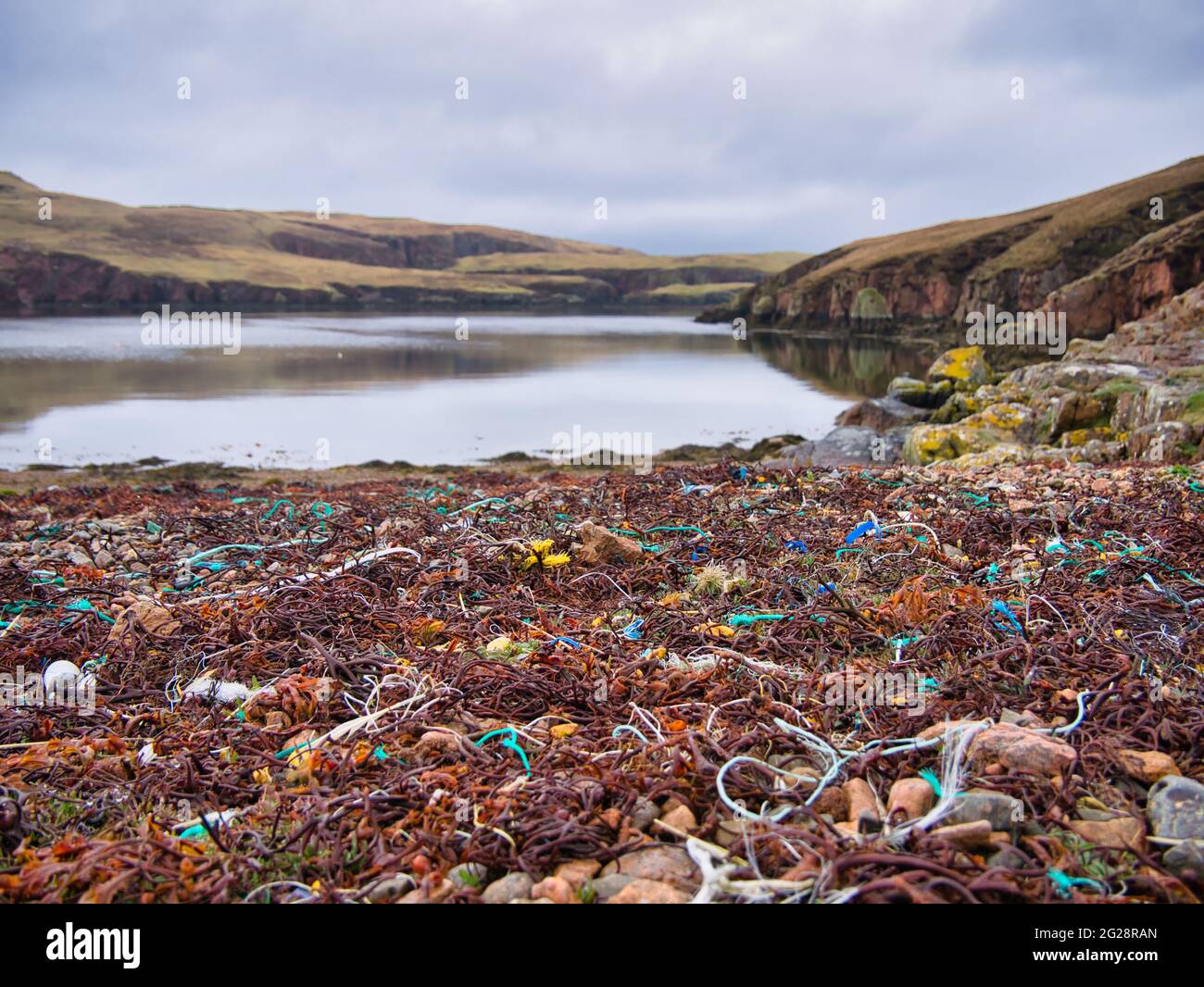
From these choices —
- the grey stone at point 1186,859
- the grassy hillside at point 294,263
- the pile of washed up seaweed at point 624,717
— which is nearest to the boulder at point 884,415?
the pile of washed up seaweed at point 624,717

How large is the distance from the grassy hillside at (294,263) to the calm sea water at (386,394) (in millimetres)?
30258

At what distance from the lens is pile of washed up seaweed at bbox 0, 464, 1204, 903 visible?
231 cm

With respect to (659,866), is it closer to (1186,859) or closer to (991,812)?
(991,812)

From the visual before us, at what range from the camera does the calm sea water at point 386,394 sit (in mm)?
18891

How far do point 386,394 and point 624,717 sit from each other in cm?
2557

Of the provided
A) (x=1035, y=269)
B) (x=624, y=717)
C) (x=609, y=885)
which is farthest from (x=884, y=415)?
(x=1035, y=269)

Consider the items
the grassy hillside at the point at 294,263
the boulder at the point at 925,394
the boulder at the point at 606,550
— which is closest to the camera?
the boulder at the point at 606,550

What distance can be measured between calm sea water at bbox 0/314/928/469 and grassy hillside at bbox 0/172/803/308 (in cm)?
3026

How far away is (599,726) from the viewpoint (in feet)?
10.3

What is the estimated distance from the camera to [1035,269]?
49688 millimetres

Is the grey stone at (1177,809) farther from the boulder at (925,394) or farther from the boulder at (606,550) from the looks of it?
the boulder at (925,394)

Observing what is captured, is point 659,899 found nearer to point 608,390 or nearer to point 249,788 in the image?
point 249,788

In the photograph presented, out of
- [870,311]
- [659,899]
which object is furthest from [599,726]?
[870,311]
